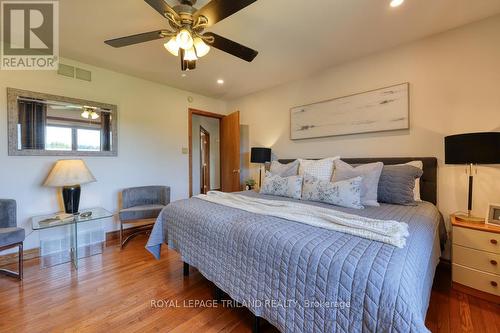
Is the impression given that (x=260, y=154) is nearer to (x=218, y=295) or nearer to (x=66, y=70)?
(x=218, y=295)

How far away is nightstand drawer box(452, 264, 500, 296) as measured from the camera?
1677 millimetres

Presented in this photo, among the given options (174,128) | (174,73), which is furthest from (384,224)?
(174,128)

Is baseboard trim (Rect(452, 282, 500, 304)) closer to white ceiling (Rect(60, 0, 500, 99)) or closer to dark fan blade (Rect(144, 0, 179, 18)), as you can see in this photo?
white ceiling (Rect(60, 0, 500, 99))

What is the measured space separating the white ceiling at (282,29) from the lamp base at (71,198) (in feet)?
Answer: 5.43

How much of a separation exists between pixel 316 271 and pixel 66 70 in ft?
12.0

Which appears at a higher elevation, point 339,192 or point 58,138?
point 58,138

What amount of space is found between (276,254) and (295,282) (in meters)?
0.16

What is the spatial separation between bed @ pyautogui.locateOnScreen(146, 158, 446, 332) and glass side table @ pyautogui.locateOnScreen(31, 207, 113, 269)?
1.65m

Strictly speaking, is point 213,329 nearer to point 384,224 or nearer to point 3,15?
point 384,224

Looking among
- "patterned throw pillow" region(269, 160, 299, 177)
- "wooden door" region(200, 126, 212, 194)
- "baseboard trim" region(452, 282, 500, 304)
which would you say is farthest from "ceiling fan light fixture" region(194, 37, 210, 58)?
"wooden door" region(200, 126, 212, 194)

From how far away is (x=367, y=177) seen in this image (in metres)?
2.09

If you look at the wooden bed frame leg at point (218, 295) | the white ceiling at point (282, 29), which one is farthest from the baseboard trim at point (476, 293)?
the white ceiling at point (282, 29)

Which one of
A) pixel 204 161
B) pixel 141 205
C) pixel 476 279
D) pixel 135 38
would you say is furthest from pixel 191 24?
pixel 204 161

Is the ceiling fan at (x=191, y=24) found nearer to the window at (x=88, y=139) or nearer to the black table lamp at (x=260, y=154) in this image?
the window at (x=88, y=139)
